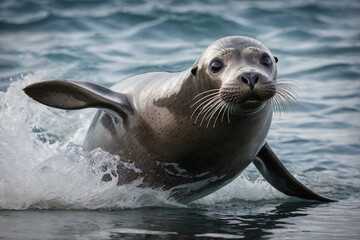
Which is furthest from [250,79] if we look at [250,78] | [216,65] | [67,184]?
[67,184]

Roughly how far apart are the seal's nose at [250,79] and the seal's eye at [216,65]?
0.43 m

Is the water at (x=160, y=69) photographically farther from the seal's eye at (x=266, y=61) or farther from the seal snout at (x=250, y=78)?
the seal snout at (x=250, y=78)

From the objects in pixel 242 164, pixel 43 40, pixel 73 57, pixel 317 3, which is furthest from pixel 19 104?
pixel 317 3

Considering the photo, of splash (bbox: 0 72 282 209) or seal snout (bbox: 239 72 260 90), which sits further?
splash (bbox: 0 72 282 209)

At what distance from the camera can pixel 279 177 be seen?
7.40 m

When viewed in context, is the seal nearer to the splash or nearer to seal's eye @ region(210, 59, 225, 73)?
seal's eye @ region(210, 59, 225, 73)

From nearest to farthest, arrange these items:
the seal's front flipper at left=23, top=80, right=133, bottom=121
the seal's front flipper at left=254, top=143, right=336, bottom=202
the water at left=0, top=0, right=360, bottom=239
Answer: the water at left=0, top=0, right=360, bottom=239 → the seal's front flipper at left=23, top=80, right=133, bottom=121 → the seal's front flipper at left=254, top=143, right=336, bottom=202

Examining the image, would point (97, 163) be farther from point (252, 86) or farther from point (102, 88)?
point (252, 86)

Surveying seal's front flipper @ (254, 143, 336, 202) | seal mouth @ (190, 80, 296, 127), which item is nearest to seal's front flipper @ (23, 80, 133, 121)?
seal mouth @ (190, 80, 296, 127)

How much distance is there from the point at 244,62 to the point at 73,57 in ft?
29.6

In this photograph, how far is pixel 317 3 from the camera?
21.1 m

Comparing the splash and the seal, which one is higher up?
the seal

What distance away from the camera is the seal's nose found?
534cm

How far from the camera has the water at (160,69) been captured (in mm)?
5742
